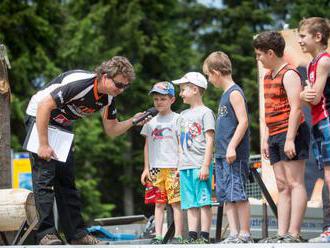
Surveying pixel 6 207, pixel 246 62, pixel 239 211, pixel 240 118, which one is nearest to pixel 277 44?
pixel 240 118

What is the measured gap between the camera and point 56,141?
18.9 feet

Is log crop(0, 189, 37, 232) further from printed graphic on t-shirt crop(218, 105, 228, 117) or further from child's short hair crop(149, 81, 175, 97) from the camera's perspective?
printed graphic on t-shirt crop(218, 105, 228, 117)

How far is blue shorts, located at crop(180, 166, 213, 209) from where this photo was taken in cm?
599

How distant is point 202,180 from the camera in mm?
6008

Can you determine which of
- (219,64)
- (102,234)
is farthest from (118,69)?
(102,234)

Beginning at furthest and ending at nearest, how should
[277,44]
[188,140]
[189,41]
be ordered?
[189,41]
[188,140]
[277,44]

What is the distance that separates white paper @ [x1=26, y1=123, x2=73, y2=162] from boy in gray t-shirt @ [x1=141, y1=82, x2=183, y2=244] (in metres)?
1.07

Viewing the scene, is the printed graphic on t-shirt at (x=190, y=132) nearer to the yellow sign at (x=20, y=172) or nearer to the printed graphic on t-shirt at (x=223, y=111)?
the printed graphic on t-shirt at (x=223, y=111)

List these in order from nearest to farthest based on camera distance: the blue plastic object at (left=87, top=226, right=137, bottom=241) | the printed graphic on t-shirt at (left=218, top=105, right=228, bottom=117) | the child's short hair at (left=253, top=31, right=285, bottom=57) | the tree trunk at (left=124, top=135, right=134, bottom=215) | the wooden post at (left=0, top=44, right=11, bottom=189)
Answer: the child's short hair at (left=253, top=31, right=285, bottom=57) < the printed graphic on t-shirt at (left=218, top=105, right=228, bottom=117) < the wooden post at (left=0, top=44, right=11, bottom=189) < the blue plastic object at (left=87, top=226, right=137, bottom=241) < the tree trunk at (left=124, top=135, right=134, bottom=215)

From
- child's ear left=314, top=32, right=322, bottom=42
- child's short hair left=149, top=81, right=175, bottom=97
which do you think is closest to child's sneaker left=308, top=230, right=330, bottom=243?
child's ear left=314, top=32, right=322, bottom=42

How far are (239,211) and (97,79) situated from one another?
4.62ft

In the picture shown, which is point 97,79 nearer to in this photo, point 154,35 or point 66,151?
point 66,151

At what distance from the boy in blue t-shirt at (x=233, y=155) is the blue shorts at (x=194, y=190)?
1.12 feet

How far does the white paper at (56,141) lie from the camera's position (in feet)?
18.8
